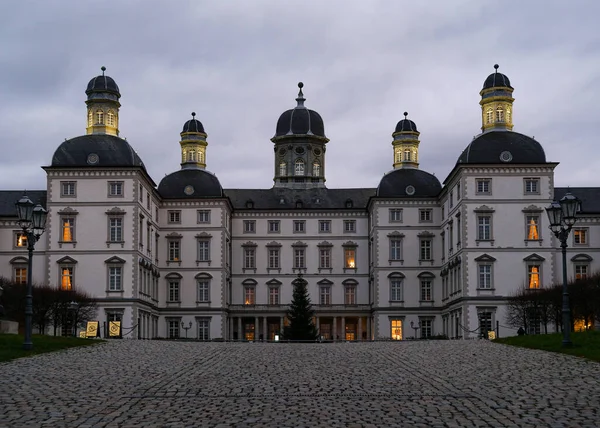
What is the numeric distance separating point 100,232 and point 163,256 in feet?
39.7

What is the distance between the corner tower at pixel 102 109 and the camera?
233ft

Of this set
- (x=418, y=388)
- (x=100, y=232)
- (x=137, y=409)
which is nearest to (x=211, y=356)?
(x=418, y=388)

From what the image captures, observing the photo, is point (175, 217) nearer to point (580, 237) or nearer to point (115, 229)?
point (115, 229)

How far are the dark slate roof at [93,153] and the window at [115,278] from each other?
6957 mm

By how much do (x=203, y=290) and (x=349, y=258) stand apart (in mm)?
13179

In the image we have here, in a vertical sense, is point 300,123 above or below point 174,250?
above

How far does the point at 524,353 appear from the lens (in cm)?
3266

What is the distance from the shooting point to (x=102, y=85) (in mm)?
72500

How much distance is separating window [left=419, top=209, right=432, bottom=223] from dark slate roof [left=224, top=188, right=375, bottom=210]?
656 centimetres

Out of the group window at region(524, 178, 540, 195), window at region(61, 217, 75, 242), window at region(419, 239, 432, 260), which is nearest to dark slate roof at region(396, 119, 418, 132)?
window at region(419, 239, 432, 260)

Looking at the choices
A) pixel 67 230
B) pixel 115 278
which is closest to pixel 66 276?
pixel 67 230

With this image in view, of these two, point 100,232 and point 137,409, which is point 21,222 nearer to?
point 137,409

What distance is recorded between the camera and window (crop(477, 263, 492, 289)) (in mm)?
66062

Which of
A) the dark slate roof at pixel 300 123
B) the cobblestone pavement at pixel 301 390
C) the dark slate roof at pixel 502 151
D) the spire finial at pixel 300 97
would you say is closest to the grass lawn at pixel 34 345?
the cobblestone pavement at pixel 301 390
